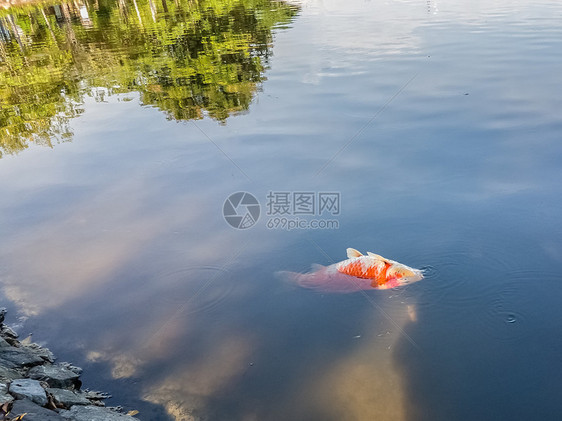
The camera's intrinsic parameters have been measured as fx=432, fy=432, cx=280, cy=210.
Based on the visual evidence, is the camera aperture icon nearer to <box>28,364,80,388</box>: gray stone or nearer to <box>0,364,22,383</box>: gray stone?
<box>28,364,80,388</box>: gray stone

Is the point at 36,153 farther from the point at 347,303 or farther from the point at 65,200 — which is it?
the point at 347,303

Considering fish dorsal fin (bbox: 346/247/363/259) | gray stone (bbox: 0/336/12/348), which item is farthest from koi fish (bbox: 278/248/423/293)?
gray stone (bbox: 0/336/12/348)

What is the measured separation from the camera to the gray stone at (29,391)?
3787 mm

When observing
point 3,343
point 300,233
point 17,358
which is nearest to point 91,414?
point 17,358

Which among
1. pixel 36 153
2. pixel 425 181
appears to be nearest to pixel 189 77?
pixel 36 153

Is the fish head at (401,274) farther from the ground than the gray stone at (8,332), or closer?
closer

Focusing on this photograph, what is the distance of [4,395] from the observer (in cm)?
365

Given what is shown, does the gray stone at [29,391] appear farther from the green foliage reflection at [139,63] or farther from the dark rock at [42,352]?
the green foliage reflection at [139,63]

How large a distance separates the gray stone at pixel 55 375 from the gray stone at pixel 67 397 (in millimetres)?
151

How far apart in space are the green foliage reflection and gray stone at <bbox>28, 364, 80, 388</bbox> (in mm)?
8529

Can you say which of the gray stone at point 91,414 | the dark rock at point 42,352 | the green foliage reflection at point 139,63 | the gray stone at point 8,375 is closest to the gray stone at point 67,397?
the gray stone at point 91,414

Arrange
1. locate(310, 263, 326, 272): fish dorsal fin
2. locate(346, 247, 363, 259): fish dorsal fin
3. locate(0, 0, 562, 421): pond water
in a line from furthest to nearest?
locate(310, 263, 326, 272): fish dorsal fin < locate(346, 247, 363, 259): fish dorsal fin < locate(0, 0, 562, 421): pond water

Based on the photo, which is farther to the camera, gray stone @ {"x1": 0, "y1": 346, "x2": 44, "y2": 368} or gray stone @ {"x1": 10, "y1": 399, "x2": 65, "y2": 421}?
gray stone @ {"x1": 0, "y1": 346, "x2": 44, "y2": 368}

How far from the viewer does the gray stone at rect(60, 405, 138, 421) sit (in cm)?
385
